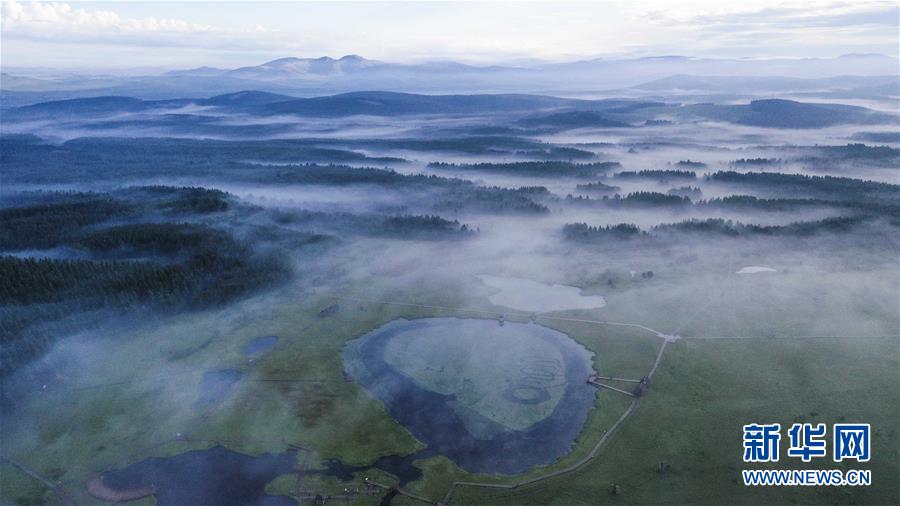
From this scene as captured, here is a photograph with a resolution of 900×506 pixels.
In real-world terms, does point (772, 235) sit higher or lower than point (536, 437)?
higher

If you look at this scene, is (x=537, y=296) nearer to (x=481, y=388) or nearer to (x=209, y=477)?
(x=481, y=388)

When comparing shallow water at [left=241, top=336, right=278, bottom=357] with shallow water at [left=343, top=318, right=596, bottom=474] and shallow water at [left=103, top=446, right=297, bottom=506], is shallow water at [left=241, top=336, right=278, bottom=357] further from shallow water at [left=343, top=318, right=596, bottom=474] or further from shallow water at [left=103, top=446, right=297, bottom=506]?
shallow water at [left=103, top=446, right=297, bottom=506]

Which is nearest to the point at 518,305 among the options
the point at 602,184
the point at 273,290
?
the point at 273,290

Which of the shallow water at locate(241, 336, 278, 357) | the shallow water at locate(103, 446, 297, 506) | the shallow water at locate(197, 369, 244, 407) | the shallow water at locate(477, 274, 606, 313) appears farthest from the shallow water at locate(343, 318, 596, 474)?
the shallow water at locate(103, 446, 297, 506)

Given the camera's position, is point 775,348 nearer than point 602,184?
Yes

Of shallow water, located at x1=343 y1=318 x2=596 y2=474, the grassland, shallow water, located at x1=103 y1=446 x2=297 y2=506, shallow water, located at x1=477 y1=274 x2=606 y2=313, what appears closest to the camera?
shallow water, located at x1=103 y1=446 x2=297 y2=506

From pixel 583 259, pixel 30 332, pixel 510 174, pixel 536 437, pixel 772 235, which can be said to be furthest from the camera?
pixel 510 174

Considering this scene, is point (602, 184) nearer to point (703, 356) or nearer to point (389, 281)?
point (389, 281)
